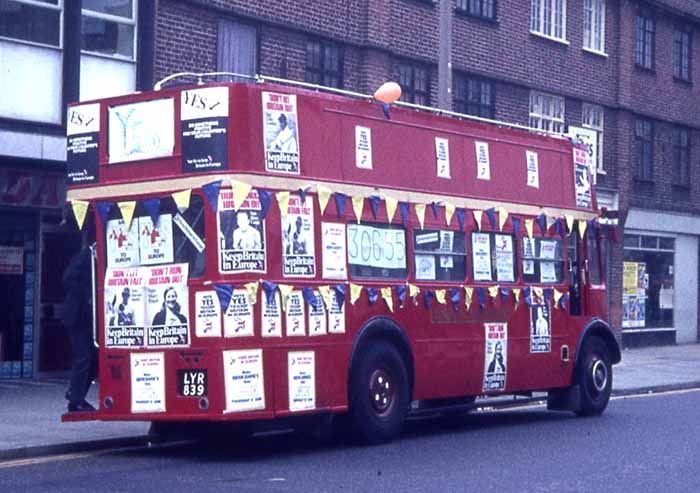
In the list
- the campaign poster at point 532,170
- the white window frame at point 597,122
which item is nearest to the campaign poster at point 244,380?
the campaign poster at point 532,170

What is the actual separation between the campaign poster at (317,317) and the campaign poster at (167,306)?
1182 millimetres

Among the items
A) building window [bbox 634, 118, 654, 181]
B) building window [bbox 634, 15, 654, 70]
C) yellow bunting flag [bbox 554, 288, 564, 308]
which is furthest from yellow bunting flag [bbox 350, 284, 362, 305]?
building window [bbox 634, 15, 654, 70]

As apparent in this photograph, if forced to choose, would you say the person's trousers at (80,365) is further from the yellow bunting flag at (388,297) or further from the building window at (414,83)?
the building window at (414,83)

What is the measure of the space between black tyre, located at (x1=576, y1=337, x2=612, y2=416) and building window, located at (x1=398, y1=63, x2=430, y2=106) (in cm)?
940

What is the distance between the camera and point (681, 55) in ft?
120

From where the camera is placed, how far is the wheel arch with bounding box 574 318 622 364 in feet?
56.8

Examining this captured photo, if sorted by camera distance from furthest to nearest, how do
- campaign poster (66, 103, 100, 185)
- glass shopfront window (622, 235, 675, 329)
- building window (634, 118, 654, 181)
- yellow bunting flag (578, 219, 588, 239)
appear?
1. building window (634, 118, 654, 181)
2. glass shopfront window (622, 235, 675, 329)
3. yellow bunting flag (578, 219, 588, 239)
4. campaign poster (66, 103, 100, 185)

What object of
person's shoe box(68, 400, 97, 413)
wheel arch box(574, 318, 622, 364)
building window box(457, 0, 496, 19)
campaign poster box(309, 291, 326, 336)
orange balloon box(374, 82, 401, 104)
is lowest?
person's shoe box(68, 400, 97, 413)

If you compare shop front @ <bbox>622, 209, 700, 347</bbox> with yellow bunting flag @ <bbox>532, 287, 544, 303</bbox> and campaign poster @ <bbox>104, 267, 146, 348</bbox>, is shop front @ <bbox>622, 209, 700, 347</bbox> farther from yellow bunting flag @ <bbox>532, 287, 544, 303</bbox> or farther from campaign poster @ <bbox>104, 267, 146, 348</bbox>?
campaign poster @ <bbox>104, 267, 146, 348</bbox>

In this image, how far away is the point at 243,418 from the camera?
12336 mm

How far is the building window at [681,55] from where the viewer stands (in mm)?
36094

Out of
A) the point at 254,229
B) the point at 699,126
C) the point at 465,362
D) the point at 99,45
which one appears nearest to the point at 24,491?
the point at 254,229

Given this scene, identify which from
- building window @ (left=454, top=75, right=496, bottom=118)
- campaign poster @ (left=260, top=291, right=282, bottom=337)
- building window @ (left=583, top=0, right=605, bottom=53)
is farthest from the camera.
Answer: building window @ (left=583, top=0, right=605, bottom=53)

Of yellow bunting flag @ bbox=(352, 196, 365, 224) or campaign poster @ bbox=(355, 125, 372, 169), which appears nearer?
yellow bunting flag @ bbox=(352, 196, 365, 224)
